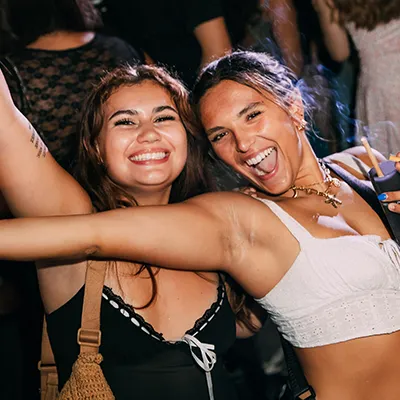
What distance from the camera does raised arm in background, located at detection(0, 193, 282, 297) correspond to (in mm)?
1532

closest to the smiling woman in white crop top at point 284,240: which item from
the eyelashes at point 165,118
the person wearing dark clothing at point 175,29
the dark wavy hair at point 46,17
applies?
the eyelashes at point 165,118

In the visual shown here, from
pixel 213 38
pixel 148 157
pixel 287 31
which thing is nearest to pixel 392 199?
pixel 148 157

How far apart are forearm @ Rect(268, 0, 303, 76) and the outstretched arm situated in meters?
1.91

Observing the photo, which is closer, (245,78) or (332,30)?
(245,78)

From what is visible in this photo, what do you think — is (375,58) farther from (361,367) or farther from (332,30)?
(361,367)

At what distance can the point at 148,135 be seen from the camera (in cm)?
206

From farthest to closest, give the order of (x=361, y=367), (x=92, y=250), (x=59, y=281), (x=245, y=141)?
1. (x=245, y=141)
2. (x=361, y=367)
3. (x=59, y=281)
4. (x=92, y=250)

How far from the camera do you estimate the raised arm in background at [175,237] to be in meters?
1.53

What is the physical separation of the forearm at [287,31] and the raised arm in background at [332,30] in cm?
16

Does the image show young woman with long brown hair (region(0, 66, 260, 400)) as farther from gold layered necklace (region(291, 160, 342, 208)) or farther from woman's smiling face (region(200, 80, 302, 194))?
gold layered necklace (region(291, 160, 342, 208))

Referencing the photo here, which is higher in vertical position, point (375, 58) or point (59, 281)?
point (375, 58)

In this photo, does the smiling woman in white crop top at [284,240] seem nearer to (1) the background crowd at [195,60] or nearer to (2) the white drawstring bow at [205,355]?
(2) the white drawstring bow at [205,355]

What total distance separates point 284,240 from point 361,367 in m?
0.50

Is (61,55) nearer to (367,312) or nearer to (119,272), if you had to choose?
(119,272)
